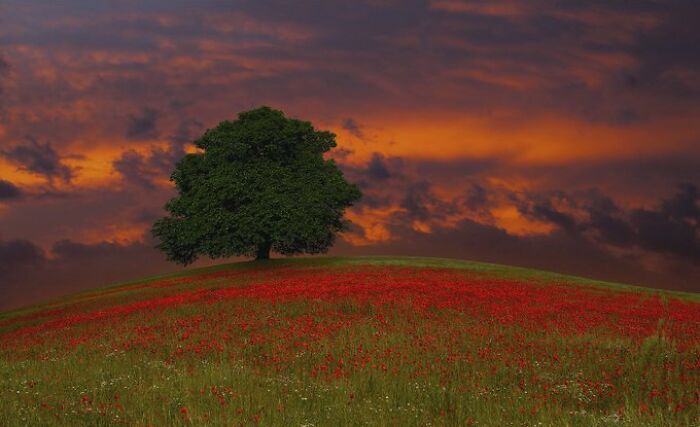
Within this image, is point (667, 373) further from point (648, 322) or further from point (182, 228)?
point (182, 228)

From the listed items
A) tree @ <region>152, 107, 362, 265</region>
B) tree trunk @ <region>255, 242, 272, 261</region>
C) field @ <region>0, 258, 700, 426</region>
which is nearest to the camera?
field @ <region>0, 258, 700, 426</region>

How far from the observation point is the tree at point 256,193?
43.9m

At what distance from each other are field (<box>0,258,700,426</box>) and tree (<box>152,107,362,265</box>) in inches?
597

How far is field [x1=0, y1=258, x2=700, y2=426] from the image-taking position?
10781 mm

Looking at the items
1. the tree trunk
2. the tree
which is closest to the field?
the tree

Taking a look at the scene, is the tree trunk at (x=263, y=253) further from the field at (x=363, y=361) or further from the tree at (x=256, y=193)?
the field at (x=363, y=361)

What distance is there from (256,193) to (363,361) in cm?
3130

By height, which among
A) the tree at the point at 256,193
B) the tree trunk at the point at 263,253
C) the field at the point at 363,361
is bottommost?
the field at the point at 363,361

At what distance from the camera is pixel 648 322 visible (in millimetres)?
22281

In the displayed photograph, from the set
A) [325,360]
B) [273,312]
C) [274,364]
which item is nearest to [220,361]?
[274,364]

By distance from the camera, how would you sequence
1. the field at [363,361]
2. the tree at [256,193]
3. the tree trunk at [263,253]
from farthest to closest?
the tree trunk at [263,253]
the tree at [256,193]
the field at [363,361]

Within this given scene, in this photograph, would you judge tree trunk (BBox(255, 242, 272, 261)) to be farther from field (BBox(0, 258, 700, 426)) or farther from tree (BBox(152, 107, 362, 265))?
field (BBox(0, 258, 700, 426))

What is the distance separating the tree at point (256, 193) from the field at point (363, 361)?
15153 mm

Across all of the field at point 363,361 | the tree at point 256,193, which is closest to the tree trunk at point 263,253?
the tree at point 256,193
